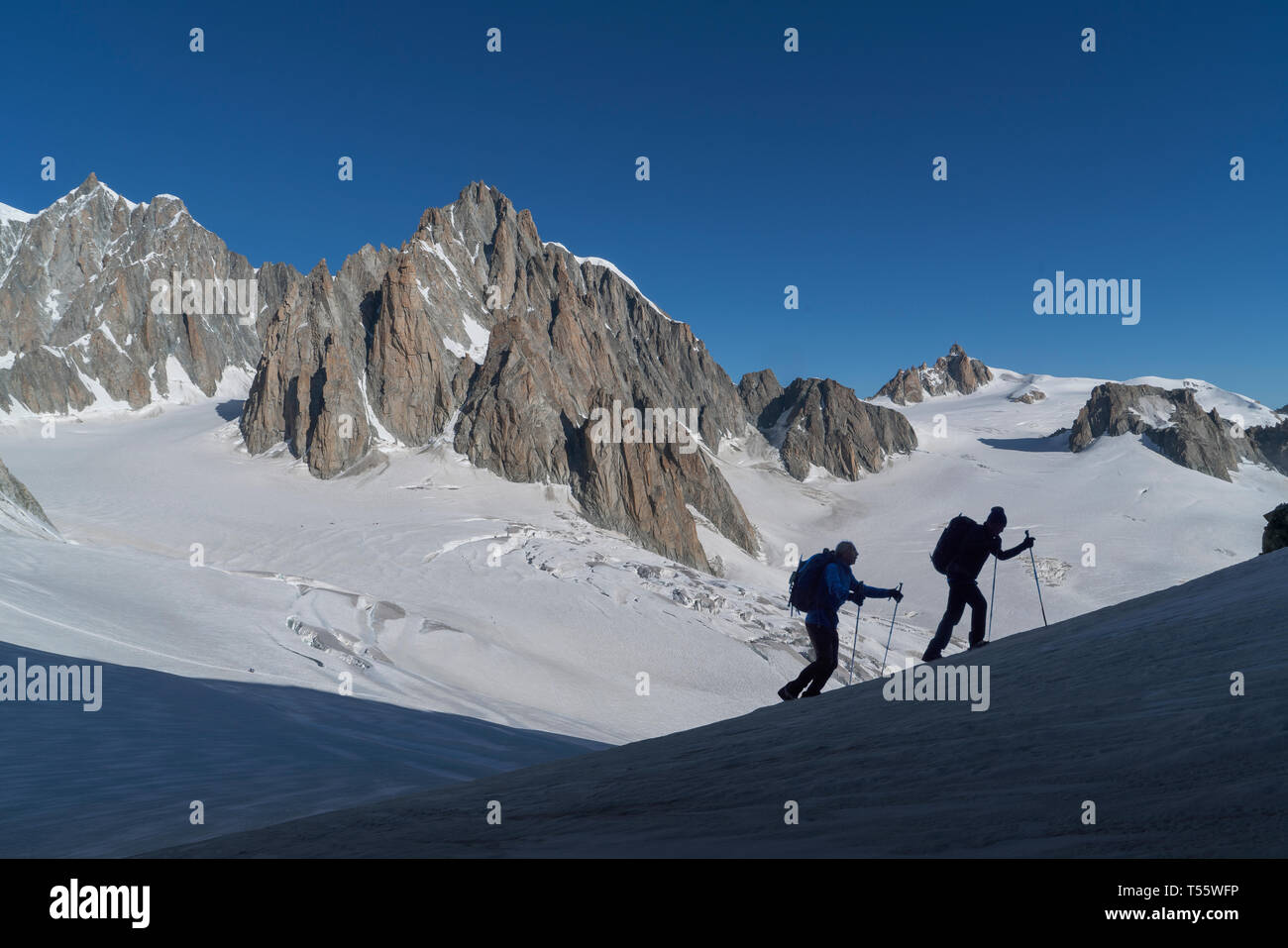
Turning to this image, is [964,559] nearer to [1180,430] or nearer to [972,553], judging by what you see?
[972,553]

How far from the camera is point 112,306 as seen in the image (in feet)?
294

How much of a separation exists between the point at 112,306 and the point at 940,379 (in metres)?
171

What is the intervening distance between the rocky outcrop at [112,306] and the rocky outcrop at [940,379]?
137 metres

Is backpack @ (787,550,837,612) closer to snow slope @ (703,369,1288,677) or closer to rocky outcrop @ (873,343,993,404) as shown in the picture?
snow slope @ (703,369,1288,677)

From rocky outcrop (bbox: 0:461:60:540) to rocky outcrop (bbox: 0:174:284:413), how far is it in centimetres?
6789

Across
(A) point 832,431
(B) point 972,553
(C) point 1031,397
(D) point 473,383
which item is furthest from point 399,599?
(C) point 1031,397

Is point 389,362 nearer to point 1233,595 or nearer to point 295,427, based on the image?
point 295,427

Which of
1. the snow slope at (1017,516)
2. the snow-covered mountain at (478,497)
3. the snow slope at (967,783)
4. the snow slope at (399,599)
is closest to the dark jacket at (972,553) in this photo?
the snow slope at (967,783)

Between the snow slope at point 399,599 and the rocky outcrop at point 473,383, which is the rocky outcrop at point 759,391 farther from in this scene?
the rocky outcrop at point 473,383

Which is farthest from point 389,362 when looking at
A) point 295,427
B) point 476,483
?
point 476,483

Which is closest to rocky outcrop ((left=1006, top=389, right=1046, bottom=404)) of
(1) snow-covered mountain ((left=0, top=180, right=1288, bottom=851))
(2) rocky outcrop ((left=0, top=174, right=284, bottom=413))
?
(1) snow-covered mountain ((left=0, top=180, right=1288, bottom=851))

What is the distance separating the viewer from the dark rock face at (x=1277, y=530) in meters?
11.1

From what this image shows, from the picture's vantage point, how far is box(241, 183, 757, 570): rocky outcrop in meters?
55.8
